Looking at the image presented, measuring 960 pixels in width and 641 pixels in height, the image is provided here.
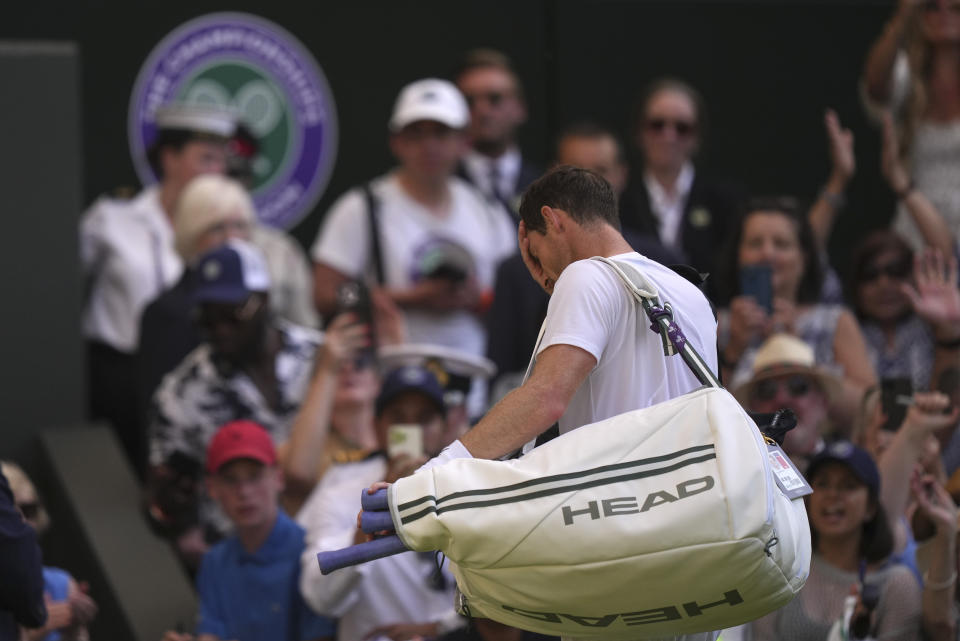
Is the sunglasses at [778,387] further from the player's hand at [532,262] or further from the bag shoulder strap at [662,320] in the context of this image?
the bag shoulder strap at [662,320]

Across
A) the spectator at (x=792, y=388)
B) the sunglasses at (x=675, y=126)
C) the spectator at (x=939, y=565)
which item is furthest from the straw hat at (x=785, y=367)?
the sunglasses at (x=675, y=126)

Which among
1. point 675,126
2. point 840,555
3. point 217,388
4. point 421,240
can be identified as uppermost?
point 675,126

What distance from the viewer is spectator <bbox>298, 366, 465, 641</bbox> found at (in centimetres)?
515

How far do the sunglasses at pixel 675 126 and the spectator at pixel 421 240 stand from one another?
0.81 m

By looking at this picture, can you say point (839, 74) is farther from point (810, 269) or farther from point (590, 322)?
point (590, 322)

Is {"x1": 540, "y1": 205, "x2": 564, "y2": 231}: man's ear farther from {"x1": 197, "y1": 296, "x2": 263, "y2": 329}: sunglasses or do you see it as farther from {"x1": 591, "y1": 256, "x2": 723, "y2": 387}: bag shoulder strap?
{"x1": 197, "y1": 296, "x2": 263, "y2": 329}: sunglasses

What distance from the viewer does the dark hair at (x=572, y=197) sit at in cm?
372

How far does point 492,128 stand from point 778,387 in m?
2.34

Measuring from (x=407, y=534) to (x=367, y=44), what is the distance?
17.7ft

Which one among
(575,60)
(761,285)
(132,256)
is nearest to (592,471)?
(761,285)

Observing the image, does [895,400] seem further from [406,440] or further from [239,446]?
[239,446]

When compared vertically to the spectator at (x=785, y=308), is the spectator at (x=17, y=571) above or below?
below

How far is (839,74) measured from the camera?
9.08 metres

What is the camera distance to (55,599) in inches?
210
